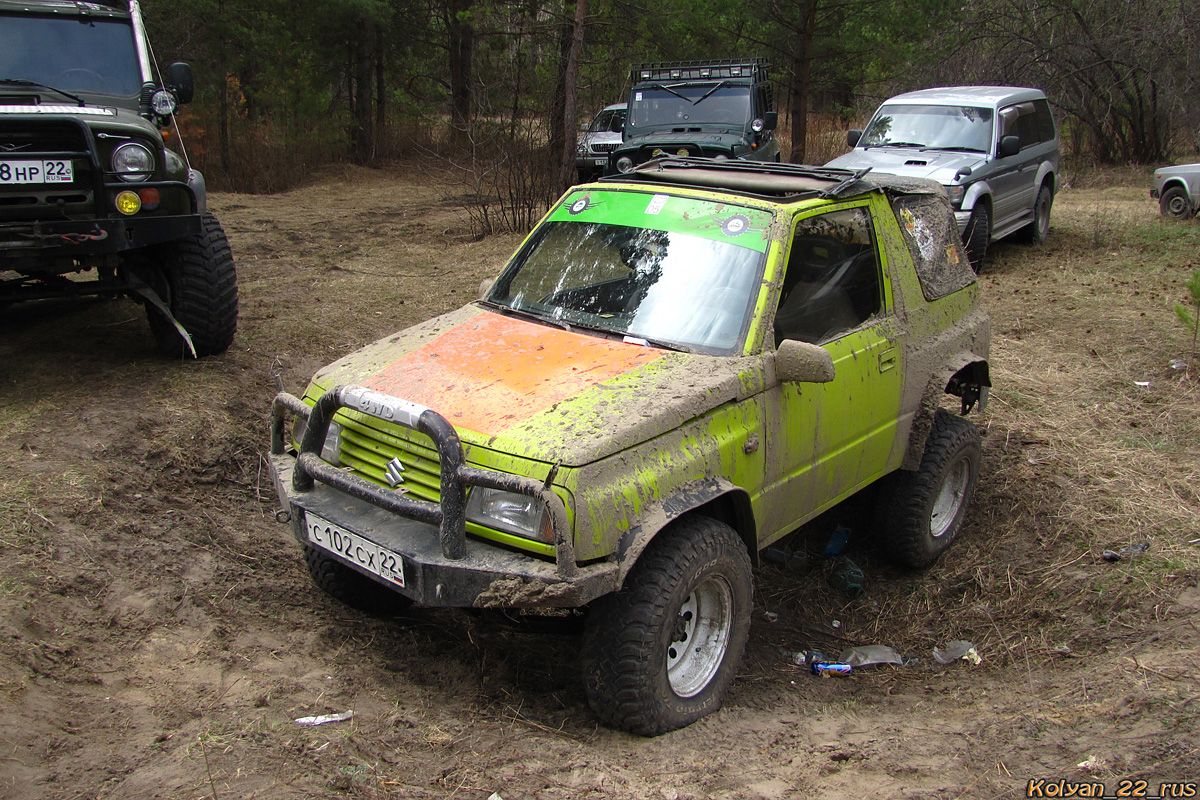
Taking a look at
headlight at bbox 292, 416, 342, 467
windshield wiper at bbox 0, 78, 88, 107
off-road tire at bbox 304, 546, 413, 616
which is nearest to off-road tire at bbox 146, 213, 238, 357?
windshield wiper at bbox 0, 78, 88, 107

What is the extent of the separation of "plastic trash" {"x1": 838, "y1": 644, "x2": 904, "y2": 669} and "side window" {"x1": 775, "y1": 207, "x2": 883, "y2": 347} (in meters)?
1.52

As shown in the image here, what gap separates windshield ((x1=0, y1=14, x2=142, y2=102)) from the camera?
609cm

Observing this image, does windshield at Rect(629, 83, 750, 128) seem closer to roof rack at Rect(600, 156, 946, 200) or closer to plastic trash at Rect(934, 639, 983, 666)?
roof rack at Rect(600, 156, 946, 200)

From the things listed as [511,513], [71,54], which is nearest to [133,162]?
[71,54]

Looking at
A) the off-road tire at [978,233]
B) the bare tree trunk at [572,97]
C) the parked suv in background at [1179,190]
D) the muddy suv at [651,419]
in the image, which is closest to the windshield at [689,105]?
the bare tree trunk at [572,97]

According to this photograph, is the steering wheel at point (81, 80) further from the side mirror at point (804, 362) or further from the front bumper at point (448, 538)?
the side mirror at point (804, 362)

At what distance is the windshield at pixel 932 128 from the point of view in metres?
10.5

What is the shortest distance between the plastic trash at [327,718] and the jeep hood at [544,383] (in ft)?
3.48

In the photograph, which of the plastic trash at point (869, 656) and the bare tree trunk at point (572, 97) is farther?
the bare tree trunk at point (572, 97)

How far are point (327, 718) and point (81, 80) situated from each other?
17.5 feet

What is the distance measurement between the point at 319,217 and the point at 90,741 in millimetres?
12382

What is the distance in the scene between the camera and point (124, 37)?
650cm

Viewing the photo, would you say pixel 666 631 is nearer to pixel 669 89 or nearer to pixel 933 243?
pixel 933 243

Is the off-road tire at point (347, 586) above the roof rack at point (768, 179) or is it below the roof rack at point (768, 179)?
below
